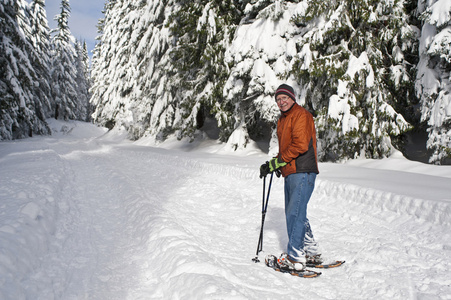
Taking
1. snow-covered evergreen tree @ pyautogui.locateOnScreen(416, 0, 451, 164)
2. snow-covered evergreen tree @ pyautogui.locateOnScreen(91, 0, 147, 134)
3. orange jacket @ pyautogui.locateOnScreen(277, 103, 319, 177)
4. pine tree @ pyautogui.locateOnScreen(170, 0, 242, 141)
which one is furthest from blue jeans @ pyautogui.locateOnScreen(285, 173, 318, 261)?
snow-covered evergreen tree @ pyautogui.locateOnScreen(91, 0, 147, 134)

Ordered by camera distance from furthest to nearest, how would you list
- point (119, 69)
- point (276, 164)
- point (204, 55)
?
point (119, 69), point (204, 55), point (276, 164)

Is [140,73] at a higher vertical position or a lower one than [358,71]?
higher

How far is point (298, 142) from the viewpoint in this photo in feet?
10.7

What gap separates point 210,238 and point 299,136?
6.92ft

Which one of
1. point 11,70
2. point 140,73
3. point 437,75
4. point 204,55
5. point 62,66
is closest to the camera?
point 437,75

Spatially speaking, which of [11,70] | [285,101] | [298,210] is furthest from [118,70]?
[298,210]

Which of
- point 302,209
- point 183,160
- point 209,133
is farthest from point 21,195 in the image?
point 209,133

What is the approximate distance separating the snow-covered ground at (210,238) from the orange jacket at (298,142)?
1277 millimetres

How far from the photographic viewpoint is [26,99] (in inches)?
869

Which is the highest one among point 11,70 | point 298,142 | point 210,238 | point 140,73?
point 140,73

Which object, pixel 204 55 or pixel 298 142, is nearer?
pixel 298 142

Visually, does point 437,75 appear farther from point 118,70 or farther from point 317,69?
point 118,70

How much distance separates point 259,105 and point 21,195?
893cm

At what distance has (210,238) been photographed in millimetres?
4262
